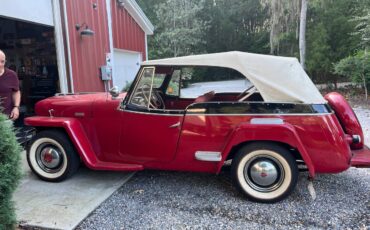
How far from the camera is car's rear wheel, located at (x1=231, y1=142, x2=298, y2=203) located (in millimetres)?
3205

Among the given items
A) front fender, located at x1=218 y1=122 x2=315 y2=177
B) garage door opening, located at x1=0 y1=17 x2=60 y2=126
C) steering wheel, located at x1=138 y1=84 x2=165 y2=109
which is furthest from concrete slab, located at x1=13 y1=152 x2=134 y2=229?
garage door opening, located at x1=0 y1=17 x2=60 y2=126

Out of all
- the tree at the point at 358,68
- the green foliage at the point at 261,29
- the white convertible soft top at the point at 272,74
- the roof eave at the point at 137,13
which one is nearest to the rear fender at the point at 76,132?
the white convertible soft top at the point at 272,74

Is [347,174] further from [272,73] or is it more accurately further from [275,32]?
[275,32]

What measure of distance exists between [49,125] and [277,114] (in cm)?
267

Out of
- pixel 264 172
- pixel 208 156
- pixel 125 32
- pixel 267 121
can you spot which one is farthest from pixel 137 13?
pixel 264 172

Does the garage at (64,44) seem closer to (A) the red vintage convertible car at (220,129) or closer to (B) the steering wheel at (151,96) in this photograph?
(A) the red vintage convertible car at (220,129)

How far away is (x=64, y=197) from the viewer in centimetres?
345

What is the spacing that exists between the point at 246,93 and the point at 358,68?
901cm

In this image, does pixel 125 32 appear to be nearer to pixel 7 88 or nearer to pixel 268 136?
pixel 7 88

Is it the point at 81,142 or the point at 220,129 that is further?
the point at 81,142

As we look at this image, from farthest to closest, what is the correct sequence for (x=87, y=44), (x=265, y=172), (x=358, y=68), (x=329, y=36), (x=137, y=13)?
(x=329, y=36) → (x=137, y=13) → (x=358, y=68) → (x=87, y=44) → (x=265, y=172)

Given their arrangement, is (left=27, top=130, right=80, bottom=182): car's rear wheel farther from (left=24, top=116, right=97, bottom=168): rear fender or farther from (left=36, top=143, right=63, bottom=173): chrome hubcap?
(left=24, top=116, right=97, bottom=168): rear fender

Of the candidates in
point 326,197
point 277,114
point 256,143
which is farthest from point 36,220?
point 326,197

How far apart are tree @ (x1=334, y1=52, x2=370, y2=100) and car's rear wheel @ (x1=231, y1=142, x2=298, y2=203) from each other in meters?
9.26
